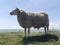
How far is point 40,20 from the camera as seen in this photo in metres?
20.4

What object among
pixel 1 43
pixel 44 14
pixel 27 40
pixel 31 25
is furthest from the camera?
pixel 44 14

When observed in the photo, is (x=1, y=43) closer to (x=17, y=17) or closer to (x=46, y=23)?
(x=17, y=17)

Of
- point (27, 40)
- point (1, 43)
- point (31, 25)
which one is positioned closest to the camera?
point (1, 43)

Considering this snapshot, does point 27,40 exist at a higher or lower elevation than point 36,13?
lower

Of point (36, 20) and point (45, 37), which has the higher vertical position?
point (36, 20)

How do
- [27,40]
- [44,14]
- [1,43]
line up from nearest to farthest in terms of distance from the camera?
[1,43], [27,40], [44,14]

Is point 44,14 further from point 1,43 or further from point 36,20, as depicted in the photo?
point 1,43

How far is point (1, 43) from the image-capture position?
16.5 meters

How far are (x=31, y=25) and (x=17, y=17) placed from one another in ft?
5.09

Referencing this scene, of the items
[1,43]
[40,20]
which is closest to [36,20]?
[40,20]

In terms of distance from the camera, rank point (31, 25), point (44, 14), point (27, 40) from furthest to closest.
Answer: point (44, 14) → point (31, 25) → point (27, 40)

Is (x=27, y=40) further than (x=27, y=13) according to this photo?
No

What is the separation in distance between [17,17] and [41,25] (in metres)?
2.67

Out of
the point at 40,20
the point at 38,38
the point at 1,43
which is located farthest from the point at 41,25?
the point at 1,43
